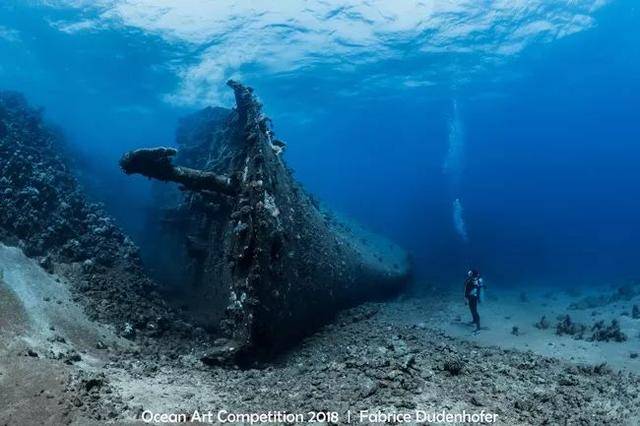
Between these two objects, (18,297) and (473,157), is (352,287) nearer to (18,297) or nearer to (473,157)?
(18,297)

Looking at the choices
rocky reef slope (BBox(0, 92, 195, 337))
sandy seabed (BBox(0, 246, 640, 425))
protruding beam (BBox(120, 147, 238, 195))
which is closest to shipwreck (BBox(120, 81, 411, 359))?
protruding beam (BBox(120, 147, 238, 195))

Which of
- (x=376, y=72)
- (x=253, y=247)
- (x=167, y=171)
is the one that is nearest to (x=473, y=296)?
(x=253, y=247)

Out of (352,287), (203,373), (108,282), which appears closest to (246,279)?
(203,373)

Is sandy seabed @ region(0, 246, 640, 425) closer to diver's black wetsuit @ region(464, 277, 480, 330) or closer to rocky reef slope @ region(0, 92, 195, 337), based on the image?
rocky reef slope @ region(0, 92, 195, 337)

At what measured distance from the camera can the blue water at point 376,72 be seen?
85.0 feet

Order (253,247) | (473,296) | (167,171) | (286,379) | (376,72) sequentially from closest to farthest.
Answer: (286,379) < (253,247) < (167,171) < (473,296) < (376,72)

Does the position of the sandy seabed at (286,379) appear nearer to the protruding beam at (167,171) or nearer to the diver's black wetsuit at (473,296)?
the protruding beam at (167,171)

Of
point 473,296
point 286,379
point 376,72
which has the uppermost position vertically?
point 376,72

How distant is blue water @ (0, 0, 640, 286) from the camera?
1021 inches

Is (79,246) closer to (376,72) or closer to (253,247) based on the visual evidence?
(253,247)

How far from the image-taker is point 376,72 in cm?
3566

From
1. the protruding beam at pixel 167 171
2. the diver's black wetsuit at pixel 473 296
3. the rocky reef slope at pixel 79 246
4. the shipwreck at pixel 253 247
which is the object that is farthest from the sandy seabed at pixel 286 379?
the diver's black wetsuit at pixel 473 296

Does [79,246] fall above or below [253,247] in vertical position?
above

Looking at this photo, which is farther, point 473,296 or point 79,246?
point 473,296
